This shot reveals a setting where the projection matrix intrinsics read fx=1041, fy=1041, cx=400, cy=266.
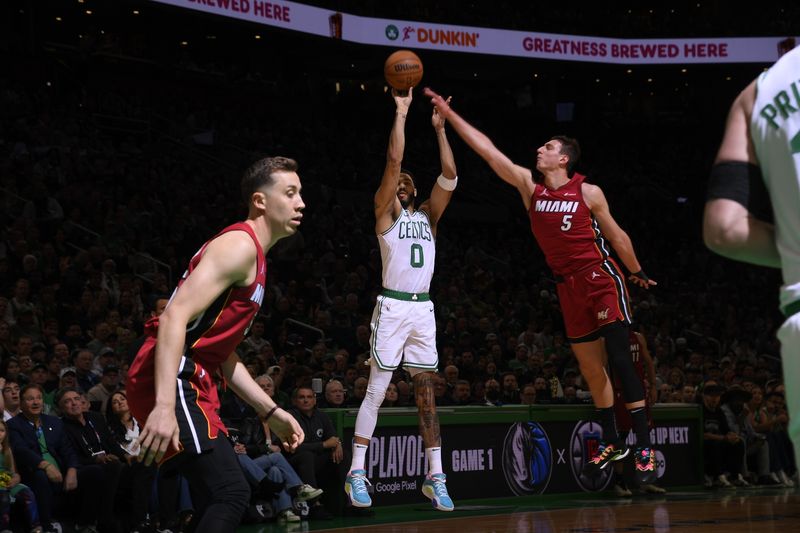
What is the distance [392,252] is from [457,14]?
57.0 ft

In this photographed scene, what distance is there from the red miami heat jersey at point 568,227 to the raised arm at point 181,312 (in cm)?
404

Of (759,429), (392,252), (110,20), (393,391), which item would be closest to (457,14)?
(110,20)

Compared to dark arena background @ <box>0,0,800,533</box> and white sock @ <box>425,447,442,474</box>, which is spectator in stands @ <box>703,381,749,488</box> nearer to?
dark arena background @ <box>0,0,800,533</box>

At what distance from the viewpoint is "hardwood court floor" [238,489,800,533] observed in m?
7.98

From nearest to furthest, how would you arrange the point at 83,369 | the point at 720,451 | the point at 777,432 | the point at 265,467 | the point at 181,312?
1. the point at 181,312
2. the point at 265,467
3. the point at 83,369
4. the point at 720,451
5. the point at 777,432

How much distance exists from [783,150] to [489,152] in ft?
18.7

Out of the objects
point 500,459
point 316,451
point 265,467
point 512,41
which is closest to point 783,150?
point 265,467

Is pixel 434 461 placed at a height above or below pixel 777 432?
above

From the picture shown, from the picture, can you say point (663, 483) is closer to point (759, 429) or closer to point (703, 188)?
point (759, 429)

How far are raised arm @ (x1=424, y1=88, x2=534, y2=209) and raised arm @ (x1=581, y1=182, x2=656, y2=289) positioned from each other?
1.44ft

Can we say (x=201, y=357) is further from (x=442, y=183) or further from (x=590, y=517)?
(x=590, y=517)

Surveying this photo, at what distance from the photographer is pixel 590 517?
891 cm

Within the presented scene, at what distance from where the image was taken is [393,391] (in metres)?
11.3

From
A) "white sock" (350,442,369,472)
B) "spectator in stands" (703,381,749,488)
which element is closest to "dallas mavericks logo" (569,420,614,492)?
"spectator in stands" (703,381,749,488)
